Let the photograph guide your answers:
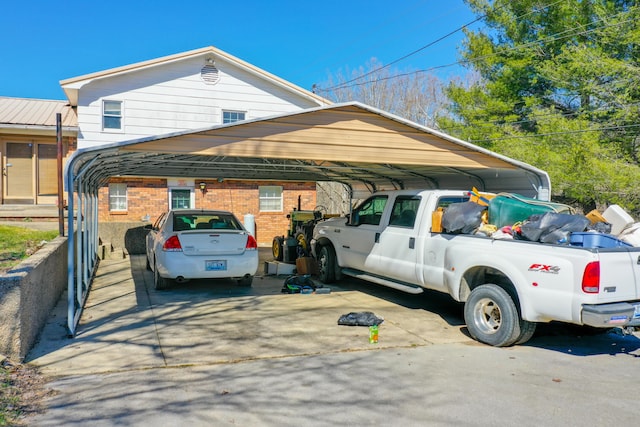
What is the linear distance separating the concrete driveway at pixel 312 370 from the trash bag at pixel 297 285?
117 centimetres

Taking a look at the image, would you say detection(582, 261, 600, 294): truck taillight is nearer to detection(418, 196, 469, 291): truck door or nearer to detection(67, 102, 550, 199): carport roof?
detection(418, 196, 469, 291): truck door

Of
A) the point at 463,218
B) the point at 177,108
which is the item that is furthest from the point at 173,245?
the point at 177,108

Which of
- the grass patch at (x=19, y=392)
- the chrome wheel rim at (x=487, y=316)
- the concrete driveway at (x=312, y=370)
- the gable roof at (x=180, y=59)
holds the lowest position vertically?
the concrete driveway at (x=312, y=370)

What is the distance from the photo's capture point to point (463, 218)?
7082mm

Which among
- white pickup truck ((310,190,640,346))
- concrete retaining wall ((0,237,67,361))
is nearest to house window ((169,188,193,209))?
white pickup truck ((310,190,640,346))

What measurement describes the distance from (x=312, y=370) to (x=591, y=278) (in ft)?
9.65

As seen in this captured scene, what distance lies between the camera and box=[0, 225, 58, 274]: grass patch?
7.99 metres

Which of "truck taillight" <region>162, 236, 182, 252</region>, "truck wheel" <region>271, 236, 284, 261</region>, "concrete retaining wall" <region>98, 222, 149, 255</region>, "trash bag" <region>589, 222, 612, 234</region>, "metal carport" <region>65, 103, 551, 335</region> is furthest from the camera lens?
"concrete retaining wall" <region>98, 222, 149, 255</region>

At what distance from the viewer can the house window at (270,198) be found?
65.2ft

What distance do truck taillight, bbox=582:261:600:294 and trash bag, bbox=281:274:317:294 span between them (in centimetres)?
530

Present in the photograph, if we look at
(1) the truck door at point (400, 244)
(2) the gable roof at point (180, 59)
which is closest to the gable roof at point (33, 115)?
(2) the gable roof at point (180, 59)

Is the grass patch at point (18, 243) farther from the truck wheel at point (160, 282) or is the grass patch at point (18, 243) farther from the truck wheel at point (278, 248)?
the truck wheel at point (278, 248)

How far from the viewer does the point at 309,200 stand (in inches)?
808

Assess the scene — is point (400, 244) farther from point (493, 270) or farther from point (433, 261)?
point (493, 270)
